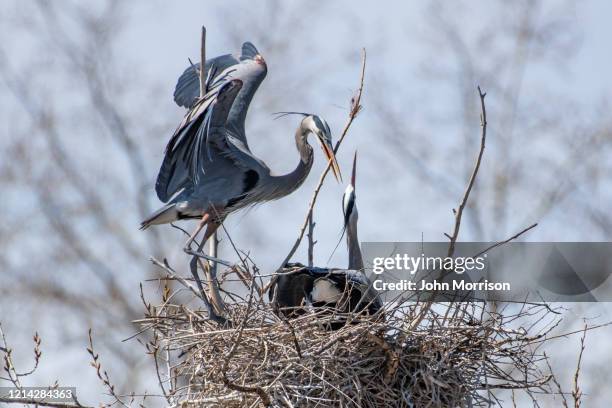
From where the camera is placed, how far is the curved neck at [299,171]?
684 centimetres

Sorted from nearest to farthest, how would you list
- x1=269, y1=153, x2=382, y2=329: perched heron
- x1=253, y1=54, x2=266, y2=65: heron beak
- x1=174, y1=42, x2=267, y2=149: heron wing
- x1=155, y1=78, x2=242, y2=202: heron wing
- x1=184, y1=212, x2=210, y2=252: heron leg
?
x1=269, y1=153, x2=382, y2=329: perched heron, x1=155, y1=78, x2=242, y2=202: heron wing, x1=184, y1=212, x2=210, y2=252: heron leg, x1=174, y1=42, x2=267, y2=149: heron wing, x1=253, y1=54, x2=266, y2=65: heron beak

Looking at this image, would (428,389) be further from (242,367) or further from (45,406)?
(45,406)

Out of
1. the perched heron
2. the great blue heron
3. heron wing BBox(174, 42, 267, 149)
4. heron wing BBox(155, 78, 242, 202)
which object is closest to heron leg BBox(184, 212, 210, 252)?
the great blue heron

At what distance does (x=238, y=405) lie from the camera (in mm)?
5297

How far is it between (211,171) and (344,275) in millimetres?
1161

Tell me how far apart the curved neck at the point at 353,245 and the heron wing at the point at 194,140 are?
757 millimetres

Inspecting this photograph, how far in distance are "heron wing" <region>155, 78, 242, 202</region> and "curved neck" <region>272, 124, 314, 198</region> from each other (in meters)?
0.41

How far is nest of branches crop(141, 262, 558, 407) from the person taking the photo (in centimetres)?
525

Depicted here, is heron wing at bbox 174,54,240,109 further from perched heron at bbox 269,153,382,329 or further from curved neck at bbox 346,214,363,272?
perched heron at bbox 269,153,382,329

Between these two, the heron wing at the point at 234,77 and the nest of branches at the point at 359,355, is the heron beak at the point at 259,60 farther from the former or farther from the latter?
the nest of branches at the point at 359,355

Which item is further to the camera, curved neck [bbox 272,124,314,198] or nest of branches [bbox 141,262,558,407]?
curved neck [bbox 272,124,314,198]

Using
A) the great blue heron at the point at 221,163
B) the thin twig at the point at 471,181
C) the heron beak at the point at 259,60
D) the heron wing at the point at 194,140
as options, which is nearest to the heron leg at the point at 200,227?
the great blue heron at the point at 221,163

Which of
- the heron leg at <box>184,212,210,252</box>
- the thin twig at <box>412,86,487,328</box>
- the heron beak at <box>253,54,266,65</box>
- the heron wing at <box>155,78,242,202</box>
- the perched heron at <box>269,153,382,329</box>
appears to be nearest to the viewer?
the thin twig at <box>412,86,487,328</box>

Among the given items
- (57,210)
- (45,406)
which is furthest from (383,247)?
(57,210)
